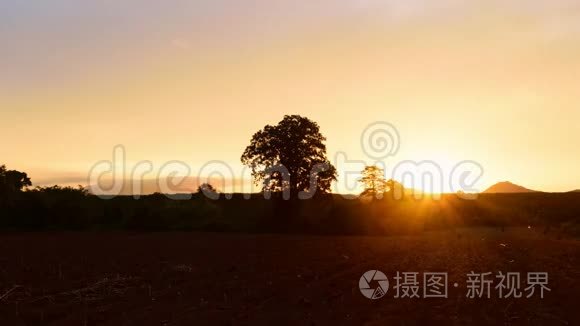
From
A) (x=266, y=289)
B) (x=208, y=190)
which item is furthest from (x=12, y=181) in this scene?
(x=266, y=289)

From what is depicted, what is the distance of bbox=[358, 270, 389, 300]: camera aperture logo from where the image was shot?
40.2 ft

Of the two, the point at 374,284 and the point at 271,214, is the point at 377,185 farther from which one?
the point at 374,284

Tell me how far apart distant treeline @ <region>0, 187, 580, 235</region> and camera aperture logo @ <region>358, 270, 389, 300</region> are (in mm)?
24703

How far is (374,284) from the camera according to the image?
1349 centimetres

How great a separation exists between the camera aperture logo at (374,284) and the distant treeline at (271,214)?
24.7 m

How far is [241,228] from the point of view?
43.2 m

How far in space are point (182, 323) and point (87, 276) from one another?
26.9 feet

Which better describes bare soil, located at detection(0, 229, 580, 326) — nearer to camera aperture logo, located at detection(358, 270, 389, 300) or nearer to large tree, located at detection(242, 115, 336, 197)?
camera aperture logo, located at detection(358, 270, 389, 300)

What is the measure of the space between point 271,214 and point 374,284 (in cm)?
3293

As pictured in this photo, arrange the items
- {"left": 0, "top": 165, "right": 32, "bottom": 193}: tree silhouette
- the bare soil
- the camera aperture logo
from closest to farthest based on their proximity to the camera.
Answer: the bare soil → the camera aperture logo → {"left": 0, "top": 165, "right": 32, "bottom": 193}: tree silhouette

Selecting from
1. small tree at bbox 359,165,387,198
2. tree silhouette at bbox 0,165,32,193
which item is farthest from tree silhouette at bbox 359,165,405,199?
tree silhouette at bbox 0,165,32,193

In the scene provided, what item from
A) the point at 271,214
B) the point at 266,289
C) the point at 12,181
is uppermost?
the point at 12,181

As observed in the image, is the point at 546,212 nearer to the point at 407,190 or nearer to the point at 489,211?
the point at 489,211

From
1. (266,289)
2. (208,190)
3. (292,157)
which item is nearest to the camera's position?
(266,289)
